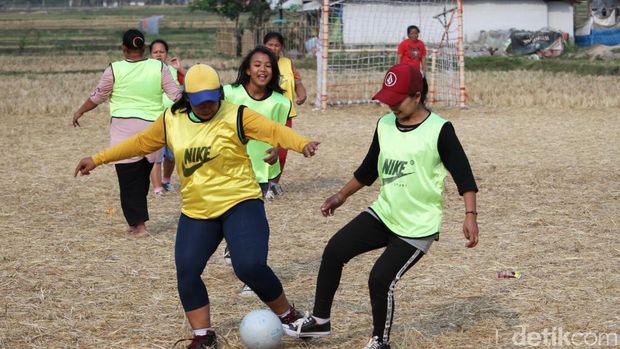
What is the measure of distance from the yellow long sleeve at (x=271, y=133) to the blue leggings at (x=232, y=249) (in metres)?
0.42

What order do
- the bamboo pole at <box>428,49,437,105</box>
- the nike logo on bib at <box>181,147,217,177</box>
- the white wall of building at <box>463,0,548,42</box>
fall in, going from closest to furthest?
the nike logo on bib at <box>181,147,217,177</box>
the bamboo pole at <box>428,49,437,105</box>
the white wall of building at <box>463,0,548,42</box>

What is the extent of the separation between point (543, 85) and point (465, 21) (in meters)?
20.3

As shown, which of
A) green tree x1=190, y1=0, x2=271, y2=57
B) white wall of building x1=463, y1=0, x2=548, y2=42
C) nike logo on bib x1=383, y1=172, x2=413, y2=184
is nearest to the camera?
nike logo on bib x1=383, y1=172, x2=413, y2=184

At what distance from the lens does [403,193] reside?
612cm

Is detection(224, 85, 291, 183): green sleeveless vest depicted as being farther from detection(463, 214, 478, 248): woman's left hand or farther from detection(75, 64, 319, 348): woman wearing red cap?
detection(463, 214, 478, 248): woman's left hand

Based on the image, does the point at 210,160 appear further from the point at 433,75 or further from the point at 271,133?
the point at 433,75

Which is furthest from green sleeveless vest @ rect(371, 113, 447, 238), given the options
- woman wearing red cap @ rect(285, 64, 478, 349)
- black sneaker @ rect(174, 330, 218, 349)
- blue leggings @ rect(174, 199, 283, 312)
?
black sneaker @ rect(174, 330, 218, 349)

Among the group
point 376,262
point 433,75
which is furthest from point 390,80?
point 433,75

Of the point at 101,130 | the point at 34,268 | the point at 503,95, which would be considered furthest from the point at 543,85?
the point at 34,268

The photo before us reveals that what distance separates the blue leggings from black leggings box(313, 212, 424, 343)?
1.15 feet

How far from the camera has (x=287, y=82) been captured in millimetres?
11281

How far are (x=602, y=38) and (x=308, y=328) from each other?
43.4 m

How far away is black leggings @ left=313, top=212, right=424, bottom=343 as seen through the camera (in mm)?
6066

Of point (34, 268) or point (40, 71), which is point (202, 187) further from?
point (40, 71)
